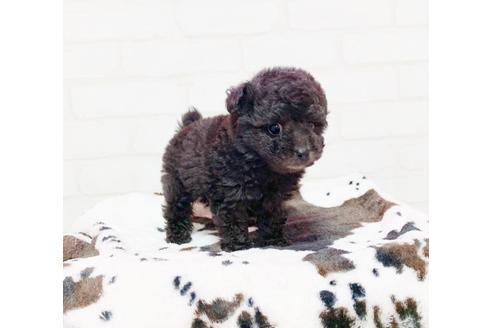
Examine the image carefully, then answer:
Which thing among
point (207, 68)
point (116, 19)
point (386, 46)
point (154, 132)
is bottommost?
point (154, 132)

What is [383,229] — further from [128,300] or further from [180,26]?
Result: [180,26]

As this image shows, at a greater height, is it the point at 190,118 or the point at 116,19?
the point at 116,19

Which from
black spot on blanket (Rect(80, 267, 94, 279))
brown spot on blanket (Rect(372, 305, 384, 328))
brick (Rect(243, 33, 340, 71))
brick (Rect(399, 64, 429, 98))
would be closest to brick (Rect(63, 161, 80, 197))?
brick (Rect(243, 33, 340, 71))

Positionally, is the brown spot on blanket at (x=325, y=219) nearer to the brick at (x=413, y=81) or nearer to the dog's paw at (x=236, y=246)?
the dog's paw at (x=236, y=246)

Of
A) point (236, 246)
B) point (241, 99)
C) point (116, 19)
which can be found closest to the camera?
point (241, 99)

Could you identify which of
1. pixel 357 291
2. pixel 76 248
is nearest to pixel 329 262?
pixel 357 291

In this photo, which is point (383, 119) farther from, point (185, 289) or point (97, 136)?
point (185, 289)

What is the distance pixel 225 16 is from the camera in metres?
2.54

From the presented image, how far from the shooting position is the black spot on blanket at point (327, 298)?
1424 millimetres

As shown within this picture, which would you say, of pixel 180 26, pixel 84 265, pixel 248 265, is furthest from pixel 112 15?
pixel 248 265

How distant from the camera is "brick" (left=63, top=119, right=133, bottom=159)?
261cm

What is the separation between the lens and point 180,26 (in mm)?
2549

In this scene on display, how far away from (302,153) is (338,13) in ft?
3.69

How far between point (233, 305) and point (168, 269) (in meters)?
0.20
